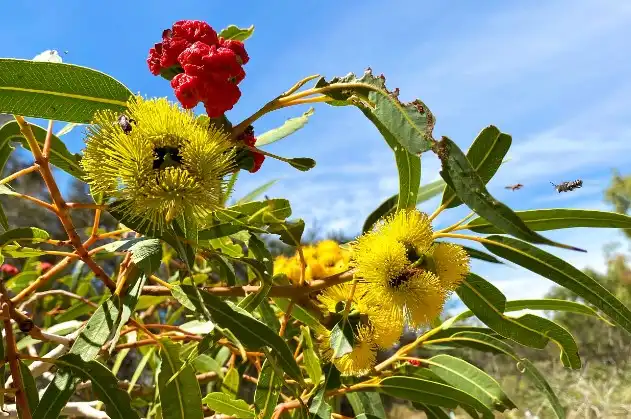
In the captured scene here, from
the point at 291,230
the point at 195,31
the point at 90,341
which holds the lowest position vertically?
the point at 90,341

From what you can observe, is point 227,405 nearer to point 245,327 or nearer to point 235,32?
point 245,327

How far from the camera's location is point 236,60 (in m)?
0.82

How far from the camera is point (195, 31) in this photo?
83cm

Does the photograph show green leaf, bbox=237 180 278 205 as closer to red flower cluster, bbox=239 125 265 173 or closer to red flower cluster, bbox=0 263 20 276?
red flower cluster, bbox=239 125 265 173

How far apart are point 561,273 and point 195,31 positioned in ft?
2.20

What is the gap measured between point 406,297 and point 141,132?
46 centimetres

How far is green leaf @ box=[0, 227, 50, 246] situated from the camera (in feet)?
3.17

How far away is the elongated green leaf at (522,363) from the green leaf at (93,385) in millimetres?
698

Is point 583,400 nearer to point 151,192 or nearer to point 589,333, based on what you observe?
point 589,333

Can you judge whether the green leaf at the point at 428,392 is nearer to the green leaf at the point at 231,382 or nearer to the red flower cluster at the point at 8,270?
the green leaf at the point at 231,382

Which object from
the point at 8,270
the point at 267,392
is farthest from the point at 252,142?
the point at 8,270

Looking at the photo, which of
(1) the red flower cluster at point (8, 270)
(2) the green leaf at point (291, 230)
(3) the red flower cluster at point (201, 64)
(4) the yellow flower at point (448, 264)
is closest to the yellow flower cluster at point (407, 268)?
(4) the yellow flower at point (448, 264)

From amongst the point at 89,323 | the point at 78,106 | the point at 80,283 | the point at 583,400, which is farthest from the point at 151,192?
the point at 583,400

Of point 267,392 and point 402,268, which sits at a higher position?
Answer: point 402,268
